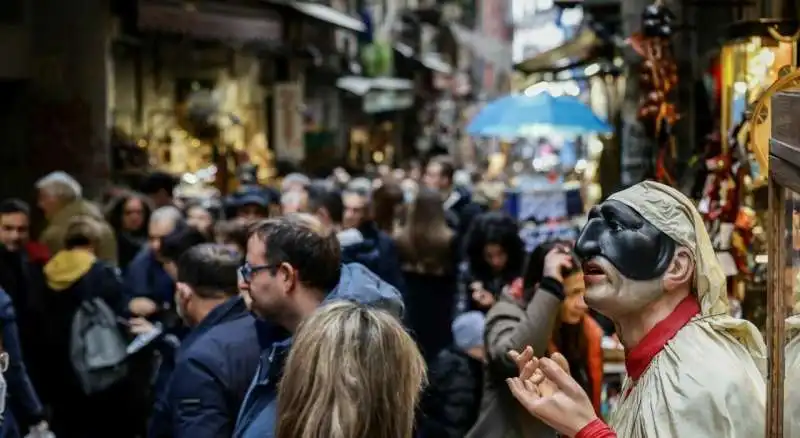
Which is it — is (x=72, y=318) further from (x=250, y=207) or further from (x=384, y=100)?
(x=384, y=100)

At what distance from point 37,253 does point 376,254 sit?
7.75 ft

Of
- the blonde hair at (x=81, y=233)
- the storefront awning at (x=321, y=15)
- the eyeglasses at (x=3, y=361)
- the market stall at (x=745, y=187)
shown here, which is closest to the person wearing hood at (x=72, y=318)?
the blonde hair at (x=81, y=233)

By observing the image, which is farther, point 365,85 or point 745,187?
point 365,85

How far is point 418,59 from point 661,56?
114 ft

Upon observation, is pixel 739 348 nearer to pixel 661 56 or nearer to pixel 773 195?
pixel 773 195

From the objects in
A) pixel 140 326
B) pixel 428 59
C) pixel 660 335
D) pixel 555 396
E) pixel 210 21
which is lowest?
pixel 140 326

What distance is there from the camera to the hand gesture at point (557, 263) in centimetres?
603

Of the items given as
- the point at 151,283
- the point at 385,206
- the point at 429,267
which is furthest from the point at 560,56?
the point at 151,283

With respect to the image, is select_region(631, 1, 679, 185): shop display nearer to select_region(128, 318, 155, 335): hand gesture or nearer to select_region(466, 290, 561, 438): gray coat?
select_region(466, 290, 561, 438): gray coat

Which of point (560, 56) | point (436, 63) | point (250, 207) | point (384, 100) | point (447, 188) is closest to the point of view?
point (250, 207)

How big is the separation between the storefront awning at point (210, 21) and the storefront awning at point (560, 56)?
13.0 feet

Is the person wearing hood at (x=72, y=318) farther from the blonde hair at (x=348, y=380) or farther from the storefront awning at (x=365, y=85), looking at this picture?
the storefront awning at (x=365, y=85)

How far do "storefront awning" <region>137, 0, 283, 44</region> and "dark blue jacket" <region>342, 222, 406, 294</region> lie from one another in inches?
288

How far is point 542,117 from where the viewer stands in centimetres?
1327
